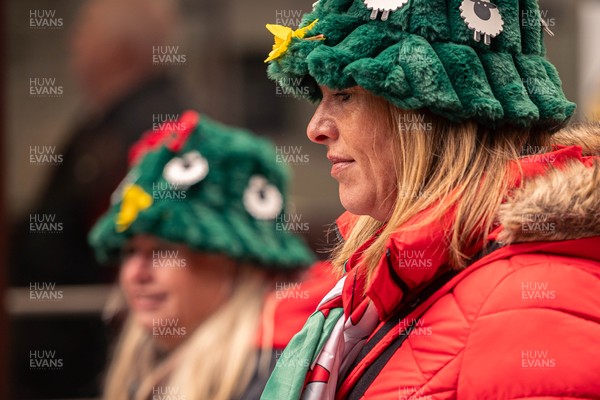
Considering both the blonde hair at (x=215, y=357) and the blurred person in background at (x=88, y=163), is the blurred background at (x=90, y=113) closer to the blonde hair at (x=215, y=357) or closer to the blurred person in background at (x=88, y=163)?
the blurred person in background at (x=88, y=163)

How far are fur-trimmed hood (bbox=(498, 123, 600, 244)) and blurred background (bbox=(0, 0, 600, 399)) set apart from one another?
2.94 metres

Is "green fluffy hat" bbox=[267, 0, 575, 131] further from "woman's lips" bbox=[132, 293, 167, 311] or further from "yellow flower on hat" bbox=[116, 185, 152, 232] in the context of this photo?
"woman's lips" bbox=[132, 293, 167, 311]

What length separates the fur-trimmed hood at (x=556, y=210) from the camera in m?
1.73

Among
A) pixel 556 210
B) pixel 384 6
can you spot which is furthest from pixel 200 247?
pixel 556 210

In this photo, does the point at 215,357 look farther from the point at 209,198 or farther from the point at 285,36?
the point at 285,36

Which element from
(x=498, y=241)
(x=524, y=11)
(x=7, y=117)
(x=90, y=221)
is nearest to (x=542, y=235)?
(x=498, y=241)

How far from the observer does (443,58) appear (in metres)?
1.94

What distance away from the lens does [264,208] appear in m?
3.70

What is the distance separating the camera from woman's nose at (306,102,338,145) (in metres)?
2.06

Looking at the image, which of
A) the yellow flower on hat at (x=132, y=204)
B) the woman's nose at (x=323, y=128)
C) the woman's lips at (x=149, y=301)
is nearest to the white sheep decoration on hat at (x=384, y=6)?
the woman's nose at (x=323, y=128)

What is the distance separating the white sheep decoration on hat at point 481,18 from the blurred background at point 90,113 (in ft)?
9.12

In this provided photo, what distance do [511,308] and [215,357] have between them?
198 centimetres

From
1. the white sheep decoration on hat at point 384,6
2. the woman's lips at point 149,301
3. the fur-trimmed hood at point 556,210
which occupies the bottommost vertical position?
the woman's lips at point 149,301

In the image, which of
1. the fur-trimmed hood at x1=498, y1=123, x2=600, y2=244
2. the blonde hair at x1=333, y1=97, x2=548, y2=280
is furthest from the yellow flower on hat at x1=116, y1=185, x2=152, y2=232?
the fur-trimmed hood at x1=498, y1=123, x2=600, y2=244
